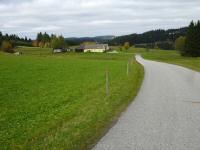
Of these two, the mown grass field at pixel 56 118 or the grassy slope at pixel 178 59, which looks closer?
the mown grass field at pixel 56 118

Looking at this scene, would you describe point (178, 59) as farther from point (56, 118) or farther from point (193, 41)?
point (56, 118)

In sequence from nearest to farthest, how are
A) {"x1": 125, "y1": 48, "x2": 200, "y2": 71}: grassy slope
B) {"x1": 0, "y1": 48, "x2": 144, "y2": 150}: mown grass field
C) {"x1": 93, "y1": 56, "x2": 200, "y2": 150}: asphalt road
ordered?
{"x1": 93, "y1": 56, "x2": 200, "y2": 150}: asphalt road → {"x1": 0, "y1": 48, "x2": 144, "y2": 150}: mown grass field → {"x1": 125, "y1": 48, "x2": 200, "y2": 71}: grassy slope

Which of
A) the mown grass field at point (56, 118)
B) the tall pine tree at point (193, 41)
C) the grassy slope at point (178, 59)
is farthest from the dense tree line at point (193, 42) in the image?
the mown grass field at point (56, 118)

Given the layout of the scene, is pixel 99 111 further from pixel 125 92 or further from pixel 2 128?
pixel 125 92

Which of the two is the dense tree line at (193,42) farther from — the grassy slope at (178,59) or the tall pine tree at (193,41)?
the grassy slope at (178,59)

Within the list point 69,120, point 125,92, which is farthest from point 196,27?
point 69,120

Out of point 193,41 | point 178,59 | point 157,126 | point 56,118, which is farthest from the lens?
point 193,41

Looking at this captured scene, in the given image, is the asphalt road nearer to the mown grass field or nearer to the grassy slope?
the mown grass field

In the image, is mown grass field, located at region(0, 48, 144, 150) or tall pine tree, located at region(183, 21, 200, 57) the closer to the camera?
mown grass field, located at region(0, 48, 144, 150)

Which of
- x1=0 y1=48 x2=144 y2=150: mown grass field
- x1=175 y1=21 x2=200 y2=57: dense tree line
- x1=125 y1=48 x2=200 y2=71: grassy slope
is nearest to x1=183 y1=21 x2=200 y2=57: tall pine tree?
x1=175 y1=21 x2=200 y2=57: dense tree line

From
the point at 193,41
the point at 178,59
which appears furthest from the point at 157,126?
the point at 193,41

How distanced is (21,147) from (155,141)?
9.52ft

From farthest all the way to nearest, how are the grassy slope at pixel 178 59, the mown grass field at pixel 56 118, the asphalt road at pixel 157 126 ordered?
the grassy slope at pixel 178 59 < the mown grass field at pixel 56 118 < the asphalt road at pixel 157 126

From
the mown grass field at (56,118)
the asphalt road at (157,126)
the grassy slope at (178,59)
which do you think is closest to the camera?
the asphalt road at (157,126)
